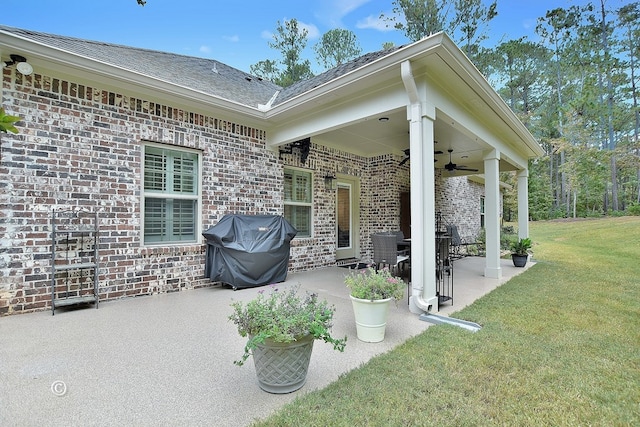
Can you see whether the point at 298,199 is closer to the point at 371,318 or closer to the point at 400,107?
the point at 400,107

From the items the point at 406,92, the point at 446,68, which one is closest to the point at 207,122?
the point at 406,92

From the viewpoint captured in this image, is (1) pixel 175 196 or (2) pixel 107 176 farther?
(1) pixel 175 196

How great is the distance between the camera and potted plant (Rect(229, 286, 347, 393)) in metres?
1.84

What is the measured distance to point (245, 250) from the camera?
15.7 feet

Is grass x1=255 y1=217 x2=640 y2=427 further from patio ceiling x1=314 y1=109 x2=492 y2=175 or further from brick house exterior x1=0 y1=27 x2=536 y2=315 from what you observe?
brick house exterior x1=0 y1=27 x2=536 y2=315

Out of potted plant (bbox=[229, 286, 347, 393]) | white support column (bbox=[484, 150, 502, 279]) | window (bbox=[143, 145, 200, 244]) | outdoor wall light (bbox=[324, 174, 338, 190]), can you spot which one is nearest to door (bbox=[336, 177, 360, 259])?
outdoor wall light (bbox=[324, 174, 338, 190])

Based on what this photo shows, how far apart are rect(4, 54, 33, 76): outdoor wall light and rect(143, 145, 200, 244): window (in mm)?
1446

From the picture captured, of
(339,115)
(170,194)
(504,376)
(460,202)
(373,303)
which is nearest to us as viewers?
(504,376)

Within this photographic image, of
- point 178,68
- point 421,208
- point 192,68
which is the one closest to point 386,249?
point 421,208

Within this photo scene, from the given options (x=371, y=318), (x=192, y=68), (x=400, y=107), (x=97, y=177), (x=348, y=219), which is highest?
(x=192, y=68)

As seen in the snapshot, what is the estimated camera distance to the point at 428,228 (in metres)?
3.70

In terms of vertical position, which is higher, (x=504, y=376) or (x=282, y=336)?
(x=282, y=336)

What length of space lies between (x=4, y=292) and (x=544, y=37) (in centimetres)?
2569

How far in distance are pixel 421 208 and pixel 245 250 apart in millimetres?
2698
